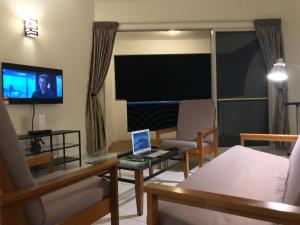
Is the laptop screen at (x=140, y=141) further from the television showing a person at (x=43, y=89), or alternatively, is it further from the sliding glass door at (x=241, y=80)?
the sliding glass door at (x=241, y=80)

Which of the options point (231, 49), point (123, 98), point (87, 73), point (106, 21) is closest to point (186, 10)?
point (231, 49)

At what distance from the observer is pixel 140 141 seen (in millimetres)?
2889

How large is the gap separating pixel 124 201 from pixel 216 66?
10.7 feet

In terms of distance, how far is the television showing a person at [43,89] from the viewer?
3.70m

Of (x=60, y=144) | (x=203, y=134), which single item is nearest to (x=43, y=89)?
(x=60, y=144)

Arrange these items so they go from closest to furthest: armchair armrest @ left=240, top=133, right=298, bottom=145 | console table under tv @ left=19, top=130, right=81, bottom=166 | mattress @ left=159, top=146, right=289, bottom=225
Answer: mattress @ left=159, top=146, right=289, bottom=225 → armchair armrest @ left=240, top=133, right=298, bottom=145 → console table under tv @ left=19, top=130, right=81, bottom=166

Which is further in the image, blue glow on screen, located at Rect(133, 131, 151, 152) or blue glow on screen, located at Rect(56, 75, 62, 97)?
blue glow on screen, located at Rect(56, 75, 62, 97)

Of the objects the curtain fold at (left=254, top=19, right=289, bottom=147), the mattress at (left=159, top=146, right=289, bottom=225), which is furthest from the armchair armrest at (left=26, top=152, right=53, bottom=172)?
the curtain fold at (left=254, top=19, right=289, bottom=147)

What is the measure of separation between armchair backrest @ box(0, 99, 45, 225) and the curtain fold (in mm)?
4429

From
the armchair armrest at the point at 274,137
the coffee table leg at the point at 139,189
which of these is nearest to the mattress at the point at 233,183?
the armchair armrest at the point at 274,137

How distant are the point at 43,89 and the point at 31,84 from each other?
21 cm

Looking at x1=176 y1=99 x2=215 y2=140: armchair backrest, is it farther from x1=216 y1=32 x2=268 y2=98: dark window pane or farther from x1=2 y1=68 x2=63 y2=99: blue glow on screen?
x1=2 y1=68 x2=63 y2=99: blue glow on screen

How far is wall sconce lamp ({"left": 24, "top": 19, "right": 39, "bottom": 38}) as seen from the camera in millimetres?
3604

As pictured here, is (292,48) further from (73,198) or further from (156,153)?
(73,198)
